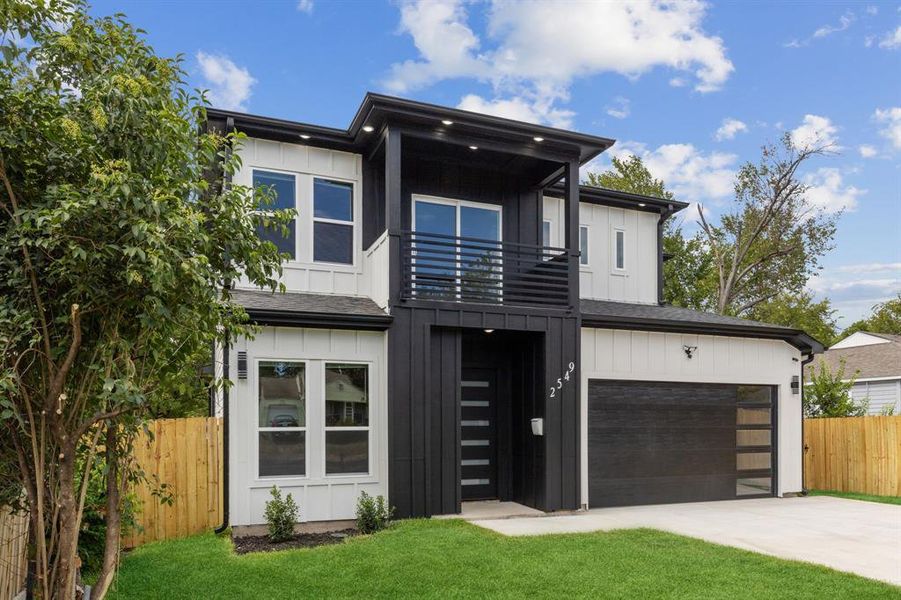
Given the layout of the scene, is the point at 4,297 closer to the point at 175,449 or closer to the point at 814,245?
the point at 175,449

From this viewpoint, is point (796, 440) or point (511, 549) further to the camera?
point (796, 440)

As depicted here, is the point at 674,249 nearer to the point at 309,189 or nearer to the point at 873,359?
the point at 873,359

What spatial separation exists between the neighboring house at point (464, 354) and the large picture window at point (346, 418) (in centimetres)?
2

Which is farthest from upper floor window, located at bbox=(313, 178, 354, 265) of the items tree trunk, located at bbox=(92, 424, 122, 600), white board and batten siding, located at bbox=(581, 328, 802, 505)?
tree trunk, located at bbox=(92, 424, 122, 600)

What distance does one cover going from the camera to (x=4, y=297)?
3.47 metres

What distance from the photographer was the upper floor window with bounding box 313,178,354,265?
1005 centimetres

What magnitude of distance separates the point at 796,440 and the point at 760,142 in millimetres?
15564

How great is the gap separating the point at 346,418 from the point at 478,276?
2.85 metres

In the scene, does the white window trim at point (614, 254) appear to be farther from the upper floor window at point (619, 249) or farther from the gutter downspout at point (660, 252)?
the gutter downspout at point (660, 252)

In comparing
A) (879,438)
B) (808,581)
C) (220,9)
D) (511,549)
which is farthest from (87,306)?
(879,438)

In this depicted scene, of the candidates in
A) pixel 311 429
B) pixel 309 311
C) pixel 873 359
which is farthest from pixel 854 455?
pixel 873 359

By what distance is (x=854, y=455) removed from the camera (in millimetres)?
12734

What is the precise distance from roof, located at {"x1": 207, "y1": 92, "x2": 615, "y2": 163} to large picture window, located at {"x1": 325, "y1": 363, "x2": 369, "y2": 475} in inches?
138

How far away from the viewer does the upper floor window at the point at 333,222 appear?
33.0 ft
